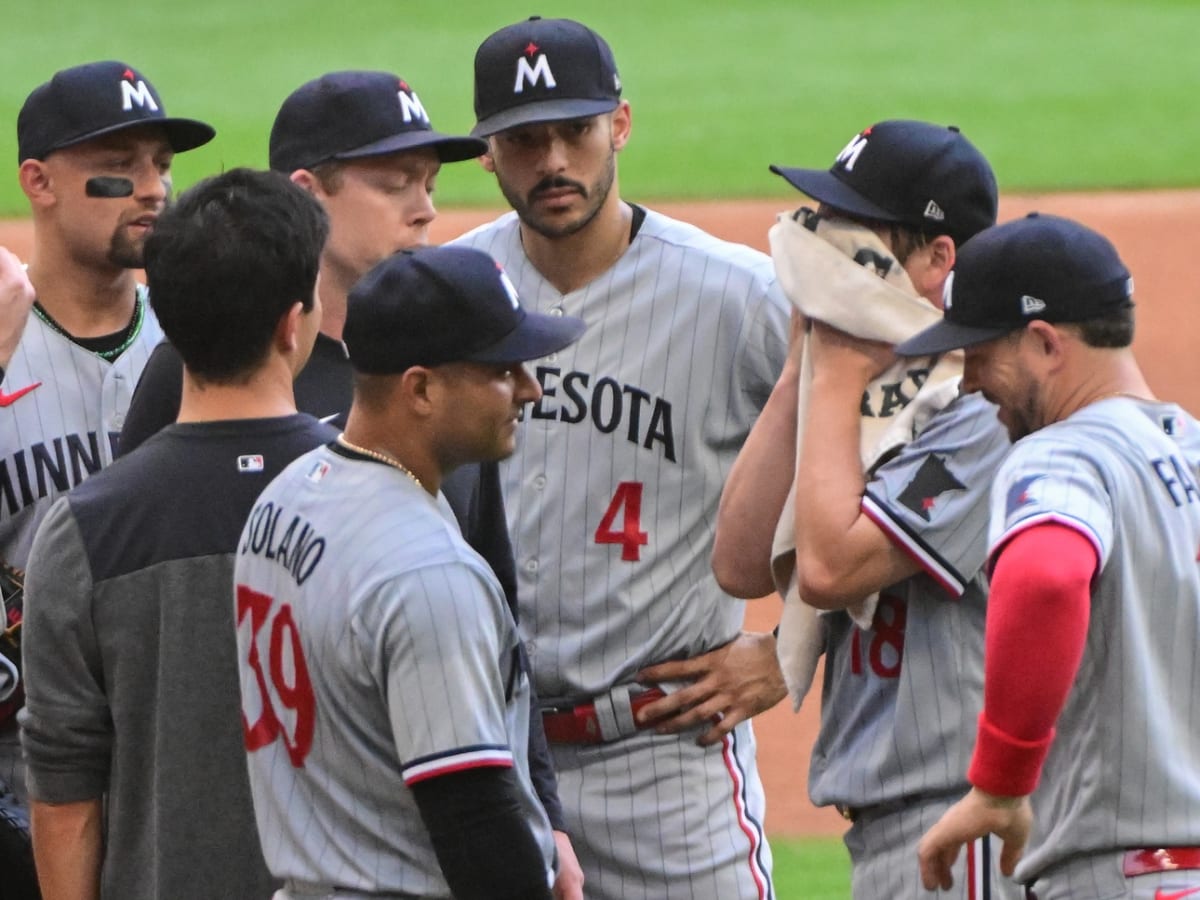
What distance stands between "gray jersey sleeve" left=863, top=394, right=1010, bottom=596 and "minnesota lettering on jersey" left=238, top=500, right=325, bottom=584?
884 mm

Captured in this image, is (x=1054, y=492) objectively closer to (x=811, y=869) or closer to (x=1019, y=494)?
(x=1019, y=494)

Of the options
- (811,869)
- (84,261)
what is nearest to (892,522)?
(84,261)

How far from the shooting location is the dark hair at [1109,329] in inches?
104

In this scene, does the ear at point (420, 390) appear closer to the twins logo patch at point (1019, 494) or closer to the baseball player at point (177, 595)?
the baseball player at point (177, 595)

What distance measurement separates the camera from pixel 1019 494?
2494mm

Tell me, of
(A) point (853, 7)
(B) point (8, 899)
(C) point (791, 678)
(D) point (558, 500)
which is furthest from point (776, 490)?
(A) point (853, 7)

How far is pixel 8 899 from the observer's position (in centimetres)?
328

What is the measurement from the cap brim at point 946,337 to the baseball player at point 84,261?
5.38 feet

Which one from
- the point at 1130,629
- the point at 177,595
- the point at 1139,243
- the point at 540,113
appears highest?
the point at 540,113

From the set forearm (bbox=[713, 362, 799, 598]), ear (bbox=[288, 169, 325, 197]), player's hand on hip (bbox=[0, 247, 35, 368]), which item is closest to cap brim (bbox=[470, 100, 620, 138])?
ear (bbox=[288, 169, 325, 197])

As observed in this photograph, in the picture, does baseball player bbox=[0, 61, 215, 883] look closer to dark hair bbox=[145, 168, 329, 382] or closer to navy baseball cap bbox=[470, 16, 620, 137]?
navy baseball cap bbox=[470, 16, 620, 137]

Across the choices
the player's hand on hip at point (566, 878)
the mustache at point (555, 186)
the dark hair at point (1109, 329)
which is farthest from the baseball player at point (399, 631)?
the mustache at point (555, 186)

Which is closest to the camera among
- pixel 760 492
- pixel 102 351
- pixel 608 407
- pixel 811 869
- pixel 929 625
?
pixel 929 625

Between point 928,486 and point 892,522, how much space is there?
84 mm
